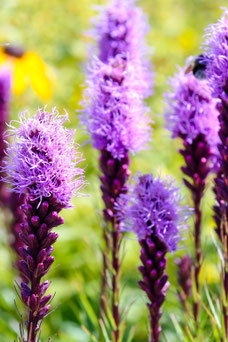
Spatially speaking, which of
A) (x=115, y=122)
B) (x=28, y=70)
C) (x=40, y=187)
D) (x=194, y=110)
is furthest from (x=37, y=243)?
(x=28, y=70)

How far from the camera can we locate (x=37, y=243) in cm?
134

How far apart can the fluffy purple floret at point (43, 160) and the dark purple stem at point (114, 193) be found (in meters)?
0.57

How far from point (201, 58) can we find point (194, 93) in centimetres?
17

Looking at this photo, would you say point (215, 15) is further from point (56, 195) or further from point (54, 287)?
point (56, 195)

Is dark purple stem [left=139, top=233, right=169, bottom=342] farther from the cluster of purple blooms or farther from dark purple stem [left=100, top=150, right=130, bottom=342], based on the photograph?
the cluster of purple blooms

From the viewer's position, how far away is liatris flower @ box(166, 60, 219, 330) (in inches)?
74.5

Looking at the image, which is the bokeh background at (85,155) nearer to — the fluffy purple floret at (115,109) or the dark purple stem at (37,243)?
the fluffy purple floret at (115,109)

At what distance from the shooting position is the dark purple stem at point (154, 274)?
1.65 metres

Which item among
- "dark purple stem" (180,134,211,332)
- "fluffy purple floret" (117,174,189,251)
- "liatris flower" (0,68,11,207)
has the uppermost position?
"liatris flower" (0,68,11,207)

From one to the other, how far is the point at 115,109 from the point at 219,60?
1.41ft

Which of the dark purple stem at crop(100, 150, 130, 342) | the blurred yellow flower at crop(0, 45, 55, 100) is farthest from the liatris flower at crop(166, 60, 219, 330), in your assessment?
the blurred yellow flower at crop(0, 45, 55, 100)

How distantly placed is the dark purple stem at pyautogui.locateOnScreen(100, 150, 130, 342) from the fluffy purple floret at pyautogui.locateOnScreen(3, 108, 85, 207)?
571 millimetres

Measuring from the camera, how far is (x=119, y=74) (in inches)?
72.6

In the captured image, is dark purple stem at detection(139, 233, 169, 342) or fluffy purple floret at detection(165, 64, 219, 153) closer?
dark purple stem at detection(139, 233, 169, 342)
